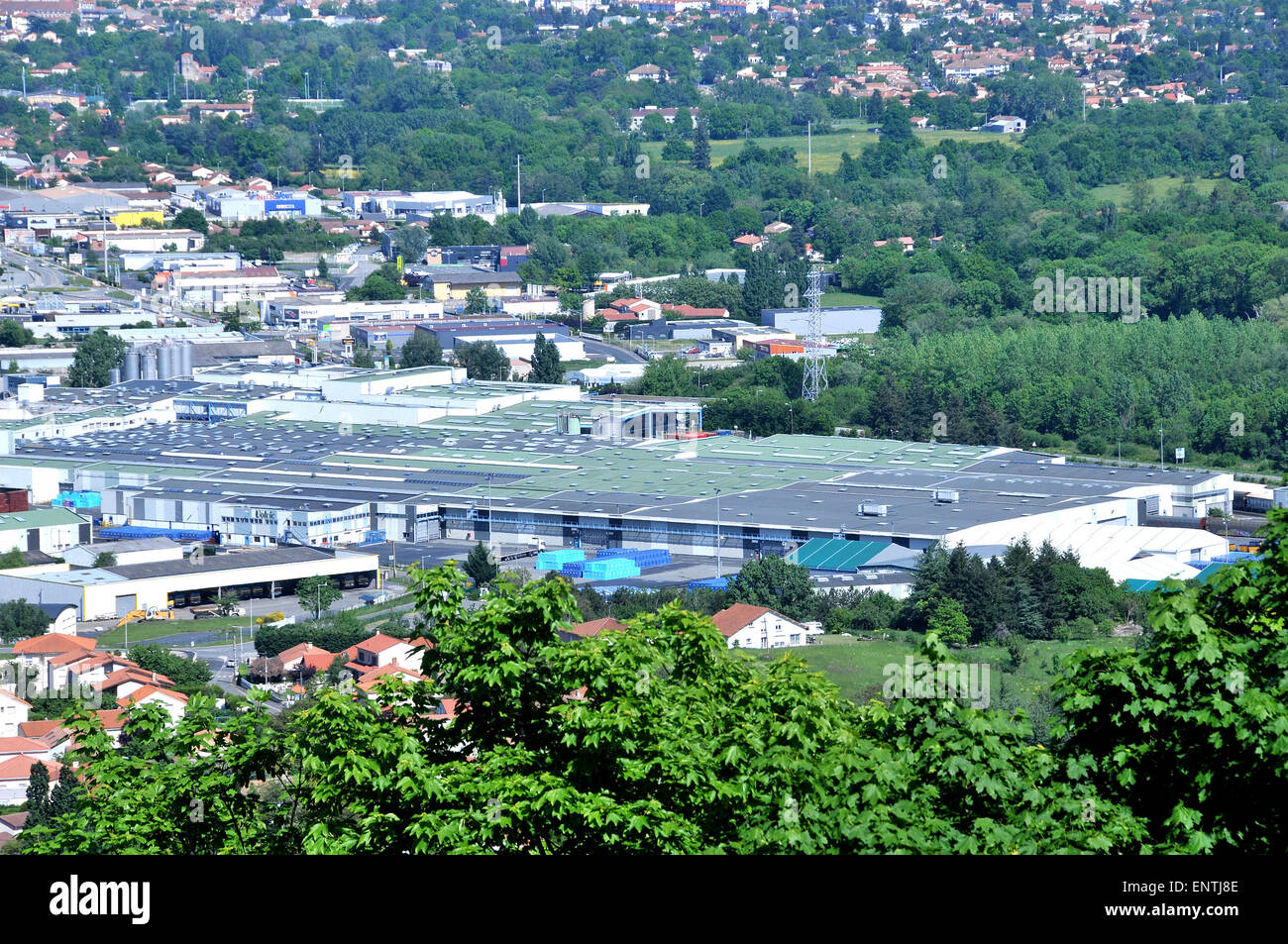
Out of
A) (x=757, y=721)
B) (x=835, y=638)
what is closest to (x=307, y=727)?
(x=757, y=721)

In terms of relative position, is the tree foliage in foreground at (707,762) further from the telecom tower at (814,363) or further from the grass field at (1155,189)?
the grass field at (1155,189)

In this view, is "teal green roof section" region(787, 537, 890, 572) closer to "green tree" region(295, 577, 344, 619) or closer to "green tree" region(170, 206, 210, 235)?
"green tree" region(295, 577, 344, 619)

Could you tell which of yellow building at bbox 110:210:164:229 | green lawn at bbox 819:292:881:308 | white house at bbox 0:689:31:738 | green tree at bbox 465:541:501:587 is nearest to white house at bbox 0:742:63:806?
white house at bbox 0:689:31:738

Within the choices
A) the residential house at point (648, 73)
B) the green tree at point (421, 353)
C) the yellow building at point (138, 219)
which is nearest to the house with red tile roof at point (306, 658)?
the green tree at point (421, 353)

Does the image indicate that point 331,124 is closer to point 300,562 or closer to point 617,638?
point 300,562

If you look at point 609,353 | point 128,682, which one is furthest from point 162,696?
point 609,353

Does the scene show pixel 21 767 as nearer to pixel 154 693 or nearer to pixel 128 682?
pixel 154 693
